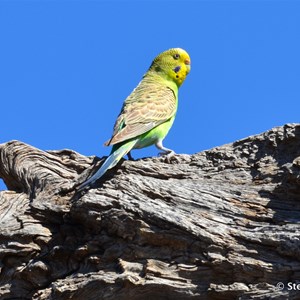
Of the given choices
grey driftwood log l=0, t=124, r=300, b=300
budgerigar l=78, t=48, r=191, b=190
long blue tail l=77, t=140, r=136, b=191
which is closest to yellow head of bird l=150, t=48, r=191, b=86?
budgerigar l=78, t=48, r=191, b=190

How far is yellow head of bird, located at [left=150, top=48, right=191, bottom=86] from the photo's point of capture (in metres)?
9.78

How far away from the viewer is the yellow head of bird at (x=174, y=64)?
978 cm

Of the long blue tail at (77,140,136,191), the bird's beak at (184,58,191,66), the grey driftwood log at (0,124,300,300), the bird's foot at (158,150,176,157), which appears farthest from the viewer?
the bird's beak at (184,58,191,66)

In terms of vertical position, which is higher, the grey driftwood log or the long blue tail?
the long blue tail

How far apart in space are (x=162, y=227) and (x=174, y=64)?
12.1 ft

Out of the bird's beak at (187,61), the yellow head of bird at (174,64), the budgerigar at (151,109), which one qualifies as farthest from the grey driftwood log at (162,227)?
the bird's beak at (187,61)

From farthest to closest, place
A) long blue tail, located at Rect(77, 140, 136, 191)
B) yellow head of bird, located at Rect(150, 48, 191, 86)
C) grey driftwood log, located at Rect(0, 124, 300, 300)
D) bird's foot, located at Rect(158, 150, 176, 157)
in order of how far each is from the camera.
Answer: yellow head of bird, located at Rect(150, 48, 191, 86) → bird's foot, located at Rect(158, 150, 176, 157) → long blue tail, located at Rect(77, 140, 136, 191) → grey driftwood log, located at Rect(0, 124, 300, 300)

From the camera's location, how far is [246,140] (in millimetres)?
7266

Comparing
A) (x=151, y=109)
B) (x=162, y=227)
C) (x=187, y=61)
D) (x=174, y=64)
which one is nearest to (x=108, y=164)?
(x=162, y=227)

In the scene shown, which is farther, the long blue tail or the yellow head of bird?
the yellow head of bird

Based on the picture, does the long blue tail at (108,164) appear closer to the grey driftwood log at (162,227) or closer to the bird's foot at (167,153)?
the grey driftwood log at (162,227)

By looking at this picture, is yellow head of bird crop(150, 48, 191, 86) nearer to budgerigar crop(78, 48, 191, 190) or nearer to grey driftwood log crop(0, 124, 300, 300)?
budgerigar crop(78, 48, 191, 190)

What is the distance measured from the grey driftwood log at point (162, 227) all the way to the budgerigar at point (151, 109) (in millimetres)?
322

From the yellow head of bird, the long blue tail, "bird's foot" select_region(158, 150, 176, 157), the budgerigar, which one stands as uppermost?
the yellow head of bird
